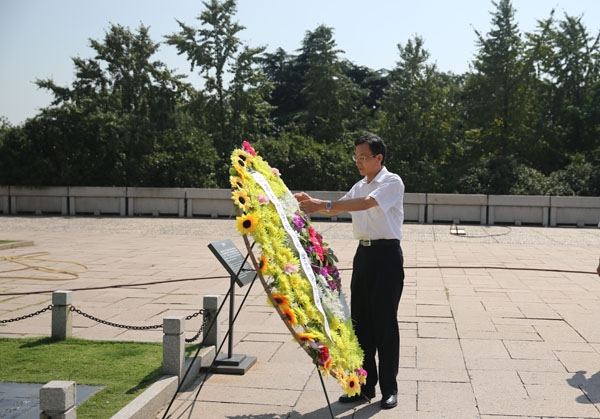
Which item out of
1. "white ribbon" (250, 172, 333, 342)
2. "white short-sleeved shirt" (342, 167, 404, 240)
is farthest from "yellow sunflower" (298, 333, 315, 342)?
"white short-sleeved shirt" (342, 167, 404, 240)

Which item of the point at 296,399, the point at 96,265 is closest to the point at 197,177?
the point at 96,265

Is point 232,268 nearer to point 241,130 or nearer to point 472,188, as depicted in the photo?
point 472,188

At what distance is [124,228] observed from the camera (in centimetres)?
1888

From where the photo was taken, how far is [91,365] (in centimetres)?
503

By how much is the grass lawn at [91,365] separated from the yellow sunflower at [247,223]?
1.65 metres

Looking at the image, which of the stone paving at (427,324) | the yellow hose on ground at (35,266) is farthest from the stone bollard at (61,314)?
the yellow hose on ground at (35,266)

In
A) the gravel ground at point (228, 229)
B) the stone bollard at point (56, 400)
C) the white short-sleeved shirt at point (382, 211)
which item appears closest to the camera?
the stone bollard at point (56, 400)

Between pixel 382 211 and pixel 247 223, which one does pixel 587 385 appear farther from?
pixel 247 223

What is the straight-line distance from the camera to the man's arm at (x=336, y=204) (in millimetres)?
4008

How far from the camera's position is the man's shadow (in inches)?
179

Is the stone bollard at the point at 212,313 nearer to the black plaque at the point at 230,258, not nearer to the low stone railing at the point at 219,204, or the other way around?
the black plaque at the point at 230,258

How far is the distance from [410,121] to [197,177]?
935 centimetres

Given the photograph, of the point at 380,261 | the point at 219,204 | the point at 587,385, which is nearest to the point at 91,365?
the point at 380,261

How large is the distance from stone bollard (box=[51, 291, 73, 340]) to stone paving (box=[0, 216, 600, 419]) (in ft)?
1.03
